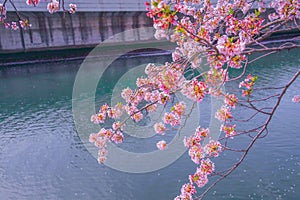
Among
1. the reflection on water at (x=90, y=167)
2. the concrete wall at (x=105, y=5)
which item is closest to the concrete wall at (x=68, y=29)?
the concrete wall at (x=105, y=5)

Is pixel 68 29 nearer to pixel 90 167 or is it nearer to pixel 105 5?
pixel 105 5

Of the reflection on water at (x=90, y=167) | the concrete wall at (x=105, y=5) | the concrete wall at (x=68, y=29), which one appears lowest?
the reflection on water at (x=90, y=167)

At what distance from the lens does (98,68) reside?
15.8 meters

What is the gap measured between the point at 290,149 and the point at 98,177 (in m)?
4.30

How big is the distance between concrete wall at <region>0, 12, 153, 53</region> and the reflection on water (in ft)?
24.5

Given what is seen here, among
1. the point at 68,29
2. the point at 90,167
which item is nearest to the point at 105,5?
the point at 68,29

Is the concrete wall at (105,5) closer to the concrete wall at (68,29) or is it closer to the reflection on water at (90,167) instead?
the concrete wall at (68,29)

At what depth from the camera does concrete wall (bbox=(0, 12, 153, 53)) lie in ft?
53.6

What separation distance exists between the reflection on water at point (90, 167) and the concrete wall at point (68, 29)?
24.5 ft

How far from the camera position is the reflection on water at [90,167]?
5.40 meters

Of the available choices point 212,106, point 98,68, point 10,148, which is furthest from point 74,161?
point 98,68

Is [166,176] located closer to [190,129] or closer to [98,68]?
[190,129]

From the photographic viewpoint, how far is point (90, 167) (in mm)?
6379


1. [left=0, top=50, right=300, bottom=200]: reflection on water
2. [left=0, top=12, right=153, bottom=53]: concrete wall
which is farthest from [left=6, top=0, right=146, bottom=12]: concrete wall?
[left=0, top=50, right=300, bottom=200]: reflection on water
